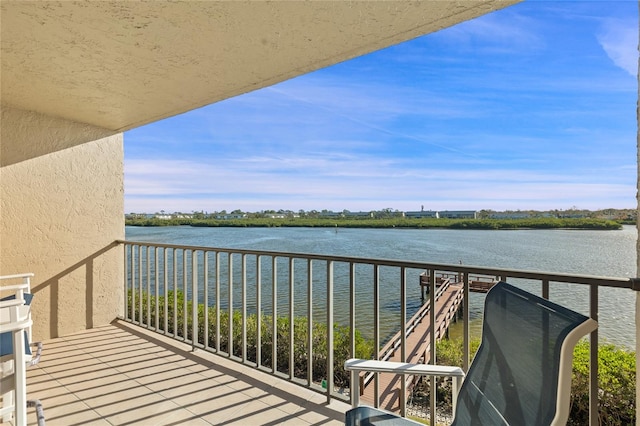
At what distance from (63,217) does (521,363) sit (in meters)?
4.51

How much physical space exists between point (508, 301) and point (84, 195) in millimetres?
4477

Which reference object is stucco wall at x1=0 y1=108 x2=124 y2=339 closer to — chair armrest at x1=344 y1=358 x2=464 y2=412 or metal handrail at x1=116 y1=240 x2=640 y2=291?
metal handrail at x1=116 y1=240 x2=640 y2=291

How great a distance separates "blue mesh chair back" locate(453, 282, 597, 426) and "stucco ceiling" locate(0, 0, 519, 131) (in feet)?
5.09

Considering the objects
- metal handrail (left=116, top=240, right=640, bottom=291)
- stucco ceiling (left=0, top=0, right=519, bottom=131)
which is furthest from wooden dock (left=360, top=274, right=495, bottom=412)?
stucco ceiling (left=0, top=0, right=519, bottom=131)

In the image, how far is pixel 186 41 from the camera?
2.23 m

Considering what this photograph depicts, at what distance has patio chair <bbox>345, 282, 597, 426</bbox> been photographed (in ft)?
3.24

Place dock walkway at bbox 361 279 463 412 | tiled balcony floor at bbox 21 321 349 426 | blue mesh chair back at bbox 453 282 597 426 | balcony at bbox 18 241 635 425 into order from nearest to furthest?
1. blue mesh chair back at bbox 453 282 597 426
2. balcony at bbox 18 241 635 425
3. tiled balcony floor at bbox 21 321 349 426
4. dock walkway at bbox 361 279 463 412

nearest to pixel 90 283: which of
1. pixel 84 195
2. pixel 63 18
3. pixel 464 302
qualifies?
pixel 84 195

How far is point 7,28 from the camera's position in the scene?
82.1 inches

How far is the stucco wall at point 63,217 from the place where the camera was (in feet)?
11.8

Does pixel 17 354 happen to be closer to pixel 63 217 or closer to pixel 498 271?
pixel 498 271

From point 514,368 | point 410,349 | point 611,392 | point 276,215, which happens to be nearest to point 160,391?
point 514,368

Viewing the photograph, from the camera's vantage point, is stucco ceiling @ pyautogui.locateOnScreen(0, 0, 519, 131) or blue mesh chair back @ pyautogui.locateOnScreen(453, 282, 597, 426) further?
stucco ceiling @ pyautogui.locateOnScreen(0, 0, 519, 131)

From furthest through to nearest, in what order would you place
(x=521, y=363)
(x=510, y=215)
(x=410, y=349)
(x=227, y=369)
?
1. (x=510, y=215)
2. (x=410, y=349)
3. (x=227, y=369)
4. (x=521, y=363)
